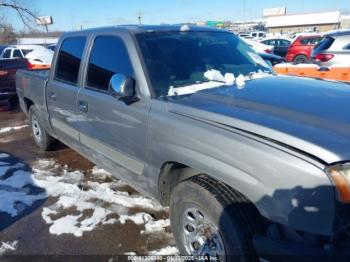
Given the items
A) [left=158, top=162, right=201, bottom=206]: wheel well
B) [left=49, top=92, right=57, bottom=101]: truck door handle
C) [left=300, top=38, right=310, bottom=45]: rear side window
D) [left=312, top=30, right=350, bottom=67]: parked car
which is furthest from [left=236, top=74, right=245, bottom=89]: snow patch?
[left=300, top=38, right=310, bottom=45]: rear side window

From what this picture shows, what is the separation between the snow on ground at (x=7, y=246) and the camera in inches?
125

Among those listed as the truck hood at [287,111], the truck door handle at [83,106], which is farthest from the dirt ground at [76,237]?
the truck hood at [287,111]

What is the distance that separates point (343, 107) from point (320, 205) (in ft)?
2.97

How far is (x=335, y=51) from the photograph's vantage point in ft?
29.3

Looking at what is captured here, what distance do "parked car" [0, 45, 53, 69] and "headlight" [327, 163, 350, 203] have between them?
12920mm

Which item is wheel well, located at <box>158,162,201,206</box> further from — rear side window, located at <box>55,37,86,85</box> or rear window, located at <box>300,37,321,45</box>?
rear window, located at <box>300,37,321,45</box>

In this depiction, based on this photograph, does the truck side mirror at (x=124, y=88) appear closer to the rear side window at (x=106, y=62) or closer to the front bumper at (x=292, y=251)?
the rear side window at (x=106, y=62)

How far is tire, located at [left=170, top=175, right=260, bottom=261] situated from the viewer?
2180mm

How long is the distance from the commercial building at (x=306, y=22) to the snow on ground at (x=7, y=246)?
7107 centimetres

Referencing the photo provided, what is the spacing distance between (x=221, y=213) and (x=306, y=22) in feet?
248

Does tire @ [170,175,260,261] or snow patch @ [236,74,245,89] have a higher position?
snow patch @ [236,74,245,89]

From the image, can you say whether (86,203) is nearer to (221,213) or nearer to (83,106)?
(83,106)

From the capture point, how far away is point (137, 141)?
2939mm

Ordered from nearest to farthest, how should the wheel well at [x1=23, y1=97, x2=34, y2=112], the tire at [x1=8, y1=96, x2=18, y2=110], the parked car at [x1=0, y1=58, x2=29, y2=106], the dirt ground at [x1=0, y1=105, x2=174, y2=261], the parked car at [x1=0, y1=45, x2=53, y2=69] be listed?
the dirt ground at [x1=0, y1=105, x2=174, y2=261] < the wheel well at [x1=23, y1=97, x2=34, y2=112] < the parked car at [x1=0, y1=58, x2=29, y2=106] < the tire at [x1=8, y1=96, x2=18, y2=110] < the parked car at [x1=0, y1=45, x2=53, y2=69]
